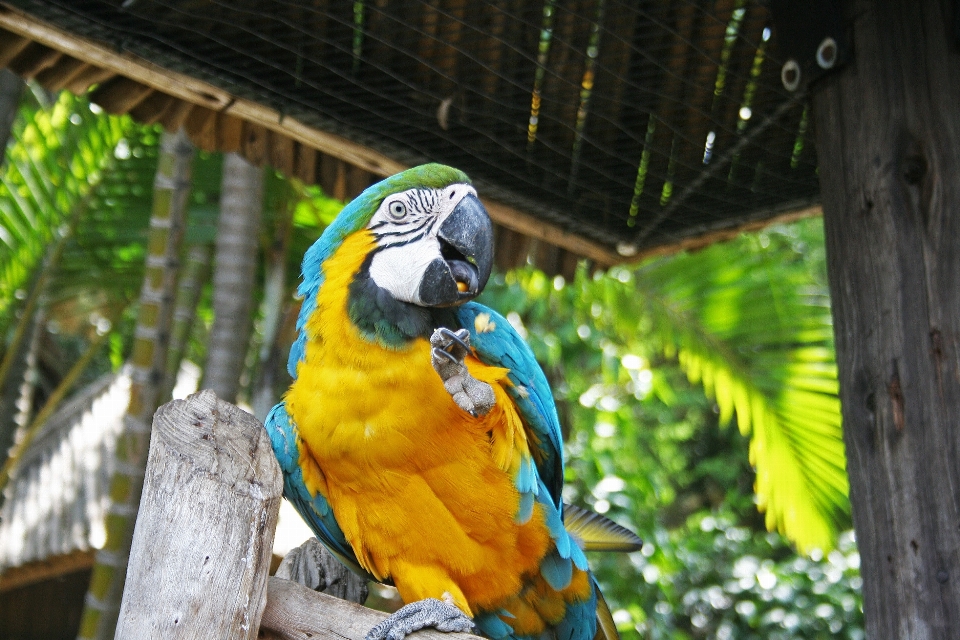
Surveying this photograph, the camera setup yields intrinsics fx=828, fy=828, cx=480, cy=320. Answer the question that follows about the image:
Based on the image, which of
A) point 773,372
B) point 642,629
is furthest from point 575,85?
point 642,629

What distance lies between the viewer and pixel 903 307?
Result: 174cm

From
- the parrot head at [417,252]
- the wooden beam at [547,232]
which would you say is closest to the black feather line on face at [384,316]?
the parrot head at [417,252]

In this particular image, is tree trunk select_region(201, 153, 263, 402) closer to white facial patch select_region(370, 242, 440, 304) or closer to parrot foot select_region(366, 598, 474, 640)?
white facial patch select_region(370, 242, 440, 304)

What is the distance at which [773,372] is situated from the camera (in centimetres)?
374

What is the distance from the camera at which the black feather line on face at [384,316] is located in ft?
5.26

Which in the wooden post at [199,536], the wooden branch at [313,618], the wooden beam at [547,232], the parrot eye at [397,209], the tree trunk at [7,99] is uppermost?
the tree trunk at [7,99]

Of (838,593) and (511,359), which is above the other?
(511,359)

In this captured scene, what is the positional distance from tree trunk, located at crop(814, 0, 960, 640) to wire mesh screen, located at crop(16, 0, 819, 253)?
392 millimetres

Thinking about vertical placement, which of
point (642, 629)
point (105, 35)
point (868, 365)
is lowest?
point (642, 629)

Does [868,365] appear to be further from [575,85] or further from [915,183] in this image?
[575,85]

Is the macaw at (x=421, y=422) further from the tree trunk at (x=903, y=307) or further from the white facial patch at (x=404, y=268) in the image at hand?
the tree trunk at (x=903, y=307)

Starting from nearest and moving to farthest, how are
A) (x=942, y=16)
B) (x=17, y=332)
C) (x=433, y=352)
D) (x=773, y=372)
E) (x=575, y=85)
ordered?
(x=433, y=352), (x=942, y=16), (x=575, y=85), (x=17, y=332), (x=773, y=372)

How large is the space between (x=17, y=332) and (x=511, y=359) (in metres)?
2.54

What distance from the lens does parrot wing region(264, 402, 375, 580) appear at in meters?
1.71
